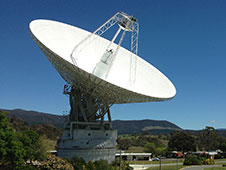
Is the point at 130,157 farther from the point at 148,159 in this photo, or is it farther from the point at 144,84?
the point at 144,84

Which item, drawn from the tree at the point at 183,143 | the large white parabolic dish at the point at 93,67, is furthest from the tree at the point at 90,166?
the tree at the point at 183,143

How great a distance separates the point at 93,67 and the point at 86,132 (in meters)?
8.83

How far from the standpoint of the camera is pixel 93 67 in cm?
3109

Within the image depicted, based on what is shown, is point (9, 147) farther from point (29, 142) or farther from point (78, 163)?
point (78, 163)

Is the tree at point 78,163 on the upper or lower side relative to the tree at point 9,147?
lower

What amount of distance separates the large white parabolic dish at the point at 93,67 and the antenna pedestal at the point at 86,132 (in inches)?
123

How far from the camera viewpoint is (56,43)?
28.3m

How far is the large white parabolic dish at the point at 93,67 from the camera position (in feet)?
86.4

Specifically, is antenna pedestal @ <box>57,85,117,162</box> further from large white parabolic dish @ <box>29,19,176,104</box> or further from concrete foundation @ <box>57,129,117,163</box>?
large white parabolic dish @ <box>29,19,176,104</box>

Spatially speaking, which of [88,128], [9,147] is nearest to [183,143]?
[88,128]

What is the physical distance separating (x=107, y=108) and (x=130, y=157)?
28978mm

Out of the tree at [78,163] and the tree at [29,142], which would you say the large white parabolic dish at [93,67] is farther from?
the tree at [29,142]

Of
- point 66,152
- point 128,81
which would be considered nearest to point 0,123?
point 66,152

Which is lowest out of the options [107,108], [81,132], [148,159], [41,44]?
[148,159]
